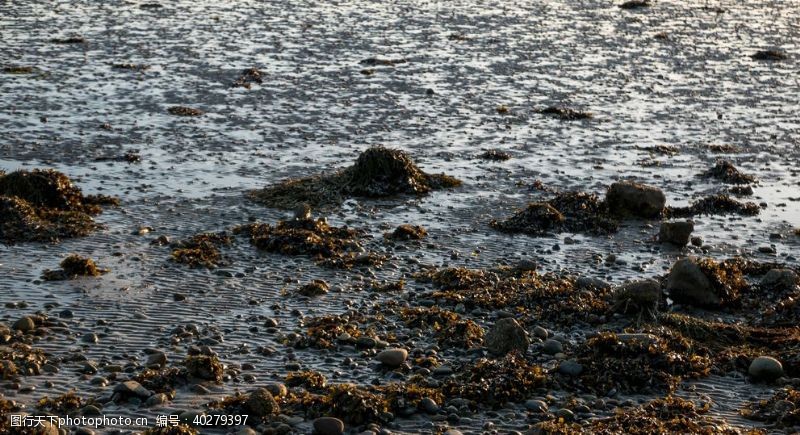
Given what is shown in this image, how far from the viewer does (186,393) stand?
37.8 feet

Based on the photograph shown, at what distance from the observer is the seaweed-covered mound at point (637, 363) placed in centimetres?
1223

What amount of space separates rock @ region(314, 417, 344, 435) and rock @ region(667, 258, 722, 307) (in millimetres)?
6454

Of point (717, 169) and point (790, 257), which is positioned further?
point (717, 169)

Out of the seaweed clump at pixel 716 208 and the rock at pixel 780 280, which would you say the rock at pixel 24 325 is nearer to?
the rock at pixel 780 280

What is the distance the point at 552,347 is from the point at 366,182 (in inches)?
303

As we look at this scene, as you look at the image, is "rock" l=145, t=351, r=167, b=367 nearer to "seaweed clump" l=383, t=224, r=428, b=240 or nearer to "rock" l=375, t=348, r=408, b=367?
"rock" l=375, t=348, r=408, b=367

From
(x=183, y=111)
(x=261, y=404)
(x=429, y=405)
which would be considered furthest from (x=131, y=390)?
(x=183, y=111)

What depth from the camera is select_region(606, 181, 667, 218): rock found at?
62.6 ft

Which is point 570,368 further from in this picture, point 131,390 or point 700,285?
point 131,390

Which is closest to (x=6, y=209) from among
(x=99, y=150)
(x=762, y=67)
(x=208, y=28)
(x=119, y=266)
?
(x=119, y=266)

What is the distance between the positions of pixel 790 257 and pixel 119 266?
36.8 ft

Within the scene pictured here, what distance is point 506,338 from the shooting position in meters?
13.0

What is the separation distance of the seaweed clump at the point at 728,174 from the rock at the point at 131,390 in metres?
14.4

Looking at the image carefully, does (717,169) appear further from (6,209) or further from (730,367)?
(6,209)
